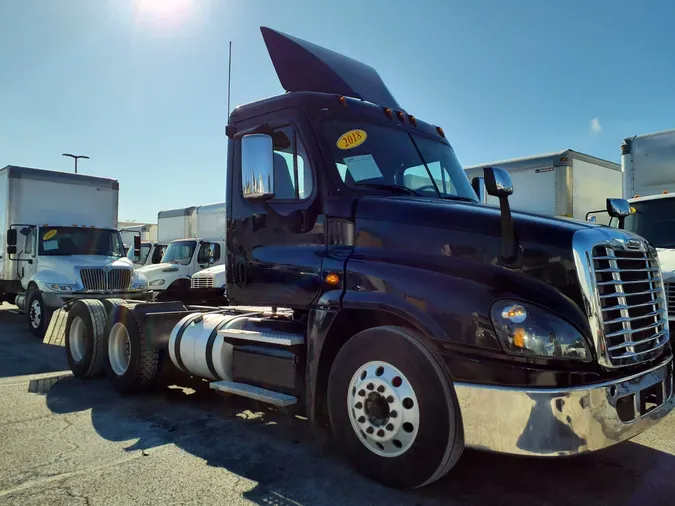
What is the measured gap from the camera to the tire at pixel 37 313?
11.5 m

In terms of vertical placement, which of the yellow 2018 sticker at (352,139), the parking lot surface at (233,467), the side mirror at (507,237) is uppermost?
the yellow 2018 sticker at (352,139)

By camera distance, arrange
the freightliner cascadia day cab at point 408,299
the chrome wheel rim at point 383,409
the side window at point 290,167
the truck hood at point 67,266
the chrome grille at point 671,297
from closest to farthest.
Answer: the freightliner cascadia day cab at point 408,299, the chrome wheel rim at point 383,409, the side window at point 290,167, the chrome grille at point 671,297, the truck hood at point 67,266

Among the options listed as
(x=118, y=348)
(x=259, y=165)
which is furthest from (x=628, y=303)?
(x=118, y=348)

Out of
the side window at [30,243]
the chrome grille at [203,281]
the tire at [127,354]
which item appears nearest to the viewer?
the tire at [127,354]

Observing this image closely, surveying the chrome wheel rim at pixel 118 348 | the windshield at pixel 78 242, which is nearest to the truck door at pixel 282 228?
the chrome wheel rim at pixel 118 348

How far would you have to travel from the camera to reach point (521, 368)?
9.99 feet

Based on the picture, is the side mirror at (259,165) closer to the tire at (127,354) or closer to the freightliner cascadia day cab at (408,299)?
the freightliner cascadia day cab at (408,299)

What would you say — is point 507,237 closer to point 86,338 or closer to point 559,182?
point 86,338

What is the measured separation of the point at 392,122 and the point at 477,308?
82.5 inches

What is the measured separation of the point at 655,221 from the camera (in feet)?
27.5

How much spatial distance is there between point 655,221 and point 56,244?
1239cm

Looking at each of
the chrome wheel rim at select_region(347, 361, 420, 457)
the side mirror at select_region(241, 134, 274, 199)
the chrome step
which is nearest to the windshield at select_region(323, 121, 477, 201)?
the side mirror at select_region(241, 134, 274, 199)

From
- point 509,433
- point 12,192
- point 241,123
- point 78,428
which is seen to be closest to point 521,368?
point 509,433

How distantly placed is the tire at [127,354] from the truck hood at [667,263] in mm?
6106
